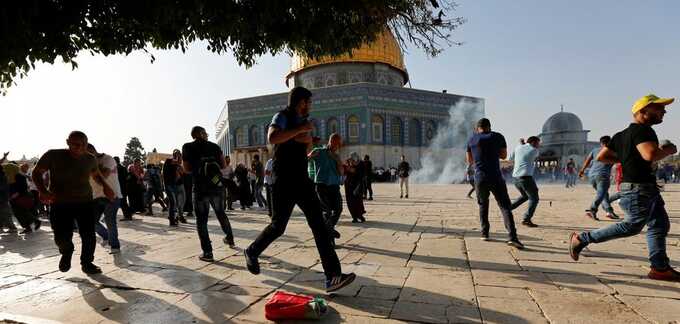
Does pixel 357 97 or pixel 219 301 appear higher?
pixel 357 97

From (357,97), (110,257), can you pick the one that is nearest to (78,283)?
(110,257)

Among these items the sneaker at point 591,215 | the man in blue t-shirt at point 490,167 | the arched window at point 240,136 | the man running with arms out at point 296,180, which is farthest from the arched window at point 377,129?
the man running with arms out at point 296,180

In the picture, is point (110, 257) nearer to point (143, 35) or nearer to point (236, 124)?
point (143, 35)

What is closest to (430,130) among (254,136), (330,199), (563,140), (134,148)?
(254,136)

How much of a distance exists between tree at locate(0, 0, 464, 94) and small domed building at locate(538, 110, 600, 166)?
50.8m

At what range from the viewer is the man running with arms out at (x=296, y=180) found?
286cm

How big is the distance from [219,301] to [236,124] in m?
40.1

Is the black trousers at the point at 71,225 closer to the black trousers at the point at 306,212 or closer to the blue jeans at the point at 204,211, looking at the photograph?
the blue jeans at the point at 204,211

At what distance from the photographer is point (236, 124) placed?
4122 cm

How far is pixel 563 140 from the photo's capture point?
48719 mm

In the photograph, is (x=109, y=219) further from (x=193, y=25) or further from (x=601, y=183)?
(x=601, y=183)

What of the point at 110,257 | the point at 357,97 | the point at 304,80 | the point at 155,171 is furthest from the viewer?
the point at 304,80

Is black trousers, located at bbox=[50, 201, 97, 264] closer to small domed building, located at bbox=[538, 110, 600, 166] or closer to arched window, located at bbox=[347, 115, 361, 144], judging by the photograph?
arched window, located at bbox=[347, 115, 361, 144]

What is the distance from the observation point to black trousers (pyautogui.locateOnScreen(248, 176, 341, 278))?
2895mm
